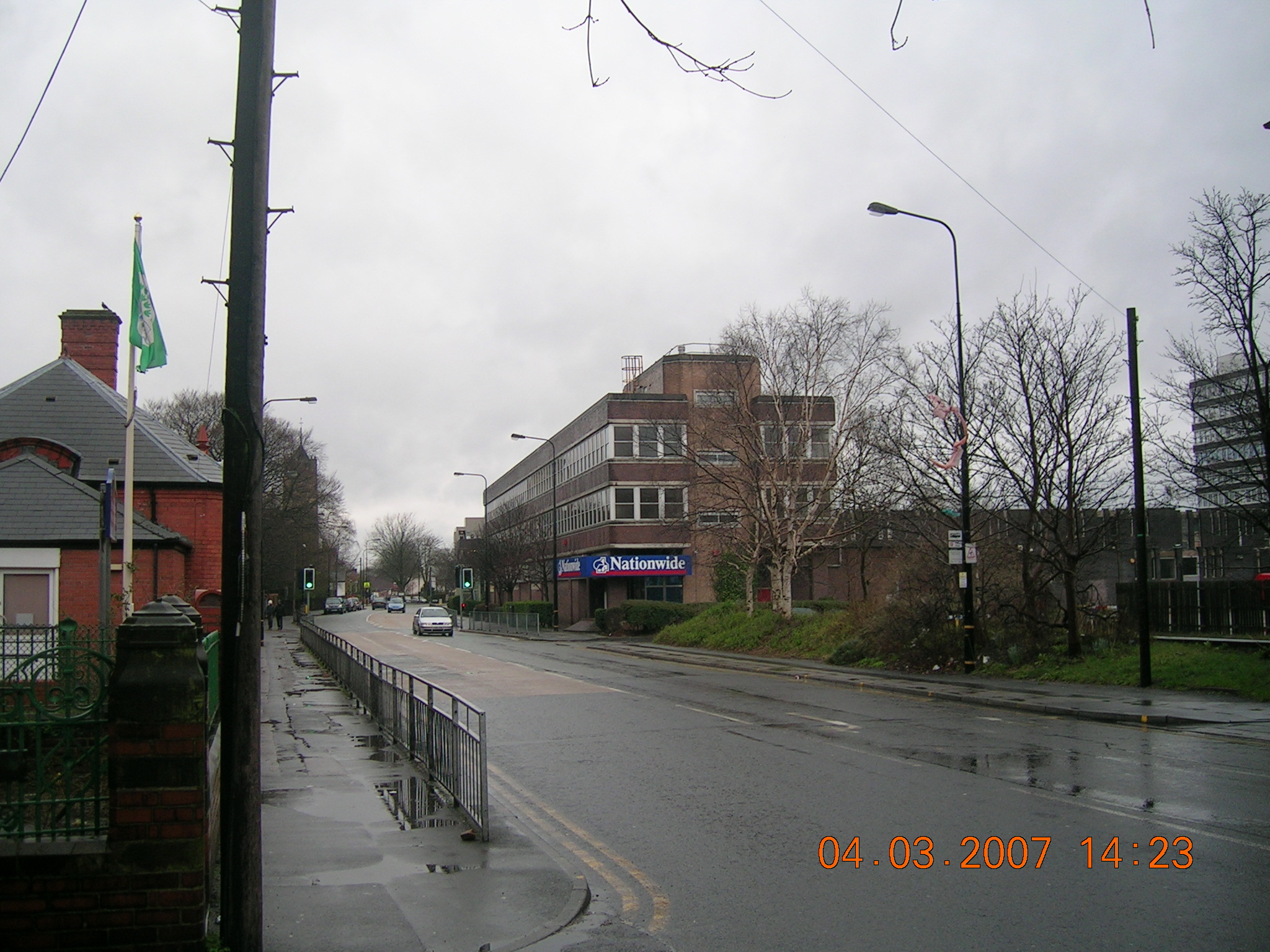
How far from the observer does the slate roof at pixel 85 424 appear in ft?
88.1

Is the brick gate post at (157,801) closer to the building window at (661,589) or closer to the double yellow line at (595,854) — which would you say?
the double yellow line at (595,854)

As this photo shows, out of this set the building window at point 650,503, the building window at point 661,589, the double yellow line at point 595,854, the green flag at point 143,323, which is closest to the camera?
the double yellow line at point 595,854

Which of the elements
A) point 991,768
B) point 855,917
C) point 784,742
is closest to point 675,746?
point 784,742

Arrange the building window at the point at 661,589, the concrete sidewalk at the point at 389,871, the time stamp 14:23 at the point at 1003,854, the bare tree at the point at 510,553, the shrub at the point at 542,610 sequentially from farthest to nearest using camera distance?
the bare tree at the point at 510,553, the shrub at the point at 542,610, the building window at the point at 661,589, the time stamp 14:23 at the point at 1003,854, the concrete sidewalk at the point at 389,871

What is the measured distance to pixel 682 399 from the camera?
5344 centimetres

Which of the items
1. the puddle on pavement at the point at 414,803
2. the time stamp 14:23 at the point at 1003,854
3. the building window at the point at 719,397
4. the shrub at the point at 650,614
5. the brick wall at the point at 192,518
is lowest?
the shrub at the point at 650,614

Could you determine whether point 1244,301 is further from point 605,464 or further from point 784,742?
point 605,464

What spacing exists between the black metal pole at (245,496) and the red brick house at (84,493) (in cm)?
1368

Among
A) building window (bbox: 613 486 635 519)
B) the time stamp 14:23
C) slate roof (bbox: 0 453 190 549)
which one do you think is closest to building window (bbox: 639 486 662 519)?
building window (bbox: 613 486 635 519)

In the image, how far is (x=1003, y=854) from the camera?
754 centimetres

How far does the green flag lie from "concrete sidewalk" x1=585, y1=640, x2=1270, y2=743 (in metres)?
14.9

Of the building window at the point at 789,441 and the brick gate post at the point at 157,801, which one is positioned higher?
the building window at the point at 789,441

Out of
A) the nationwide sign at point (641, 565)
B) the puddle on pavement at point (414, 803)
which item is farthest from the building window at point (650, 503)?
the puddle on pavement at point (414, 803)

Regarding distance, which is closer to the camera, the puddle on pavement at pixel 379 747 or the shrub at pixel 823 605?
the puddle on pavement at pixel 379 747
